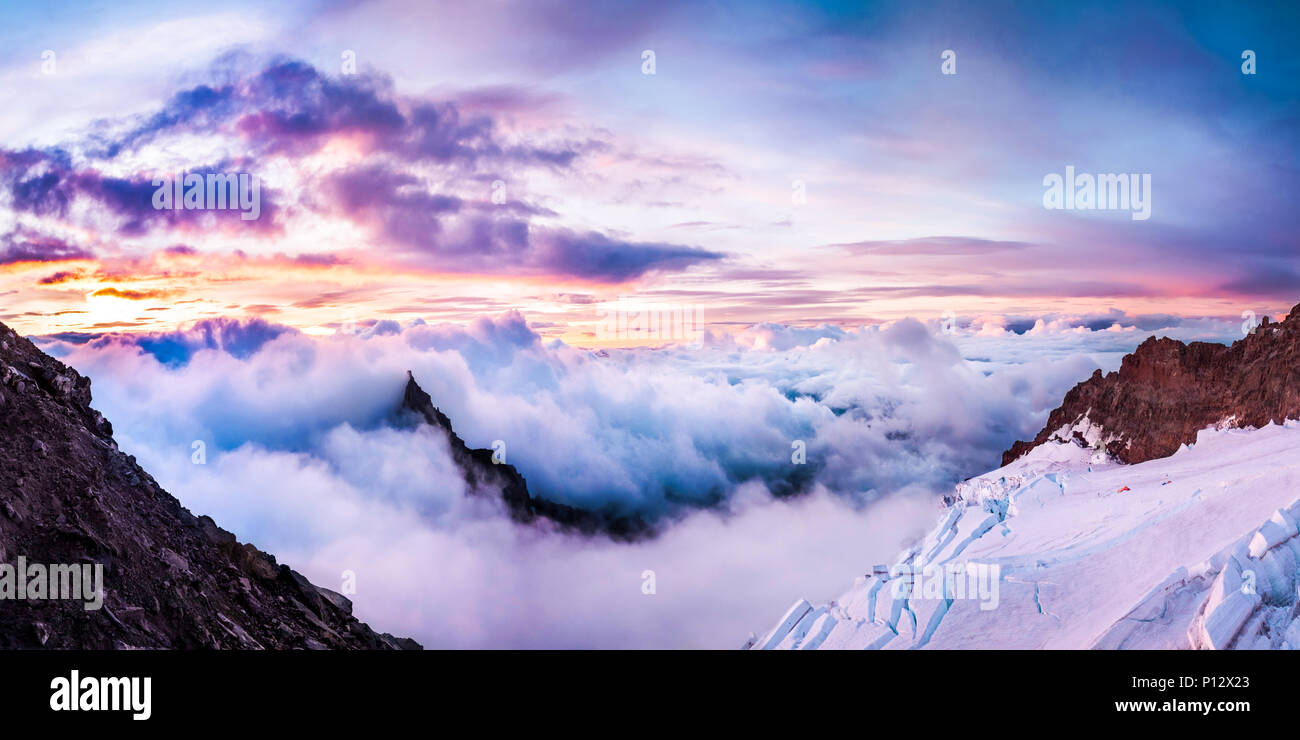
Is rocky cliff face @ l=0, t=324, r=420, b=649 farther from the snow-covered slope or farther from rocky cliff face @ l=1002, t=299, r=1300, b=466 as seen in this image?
rocky cliff face @ l=1002, t=299, r=1300, b=466

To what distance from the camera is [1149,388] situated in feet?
323

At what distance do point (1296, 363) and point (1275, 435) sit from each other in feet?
55.2

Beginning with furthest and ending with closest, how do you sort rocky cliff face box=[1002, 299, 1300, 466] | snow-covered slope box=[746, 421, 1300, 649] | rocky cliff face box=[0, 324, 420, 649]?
rocky cliff face box=[1002, 299, 1300, 466]
snow-covered slope box=[746, 421, 1300, 649]
rocky cliff face box=[0, 324, 420, 649]

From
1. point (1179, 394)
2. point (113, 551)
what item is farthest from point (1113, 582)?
point (1179, 394)

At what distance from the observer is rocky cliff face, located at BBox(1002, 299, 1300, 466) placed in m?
71.4

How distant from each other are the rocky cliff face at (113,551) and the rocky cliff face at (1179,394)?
76.1 meters

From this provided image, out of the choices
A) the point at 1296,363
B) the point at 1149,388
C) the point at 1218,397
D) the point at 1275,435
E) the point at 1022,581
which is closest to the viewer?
the point at 1022,581

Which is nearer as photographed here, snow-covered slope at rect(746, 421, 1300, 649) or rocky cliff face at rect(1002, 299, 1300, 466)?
snow-covered slope at rect(746, 421, 1300, 649)

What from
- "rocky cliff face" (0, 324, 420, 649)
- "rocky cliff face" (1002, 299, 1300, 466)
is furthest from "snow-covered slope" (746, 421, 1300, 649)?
"rocky cliff face" (1002, 299, 1300, 466)

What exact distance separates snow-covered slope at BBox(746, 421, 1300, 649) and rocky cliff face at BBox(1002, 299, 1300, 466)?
2705cm
